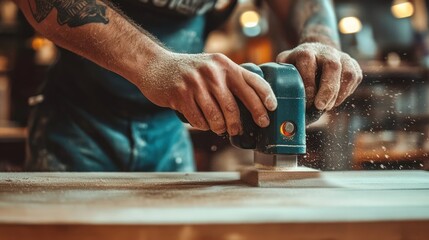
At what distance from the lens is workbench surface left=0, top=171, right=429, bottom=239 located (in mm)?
744

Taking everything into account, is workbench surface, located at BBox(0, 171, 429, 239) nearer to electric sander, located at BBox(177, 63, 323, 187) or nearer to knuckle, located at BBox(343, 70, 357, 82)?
electric sander, located at BBox(177, 63, 323, 187)

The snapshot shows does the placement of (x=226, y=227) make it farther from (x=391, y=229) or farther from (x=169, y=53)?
(x=169, y=53)

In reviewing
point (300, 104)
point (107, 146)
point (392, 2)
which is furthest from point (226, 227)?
point (392, 2)

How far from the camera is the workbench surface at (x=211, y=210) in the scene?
0.74m

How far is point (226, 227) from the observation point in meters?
0.75

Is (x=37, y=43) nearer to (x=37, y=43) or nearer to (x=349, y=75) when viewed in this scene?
(x=37, y=43)

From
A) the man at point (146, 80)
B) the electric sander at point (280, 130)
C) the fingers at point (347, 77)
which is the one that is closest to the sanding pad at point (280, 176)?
the electric sander at point (280, 130)

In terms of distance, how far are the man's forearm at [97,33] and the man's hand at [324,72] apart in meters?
0.36

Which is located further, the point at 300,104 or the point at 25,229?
the point at 300,104

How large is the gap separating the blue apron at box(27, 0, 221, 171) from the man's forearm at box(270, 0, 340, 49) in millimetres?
310

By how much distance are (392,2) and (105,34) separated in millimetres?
5770

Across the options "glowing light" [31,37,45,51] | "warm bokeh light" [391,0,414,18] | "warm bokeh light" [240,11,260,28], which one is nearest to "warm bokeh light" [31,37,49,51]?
"glowing light" [31,37,45,51]

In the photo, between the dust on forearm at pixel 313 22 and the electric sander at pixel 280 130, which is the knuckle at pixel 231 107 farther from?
the dust on forearm at pixel 313 22

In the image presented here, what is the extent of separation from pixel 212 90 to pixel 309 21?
32.8 inches
